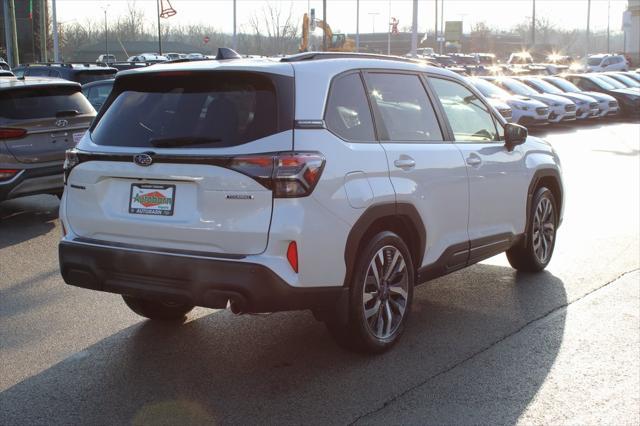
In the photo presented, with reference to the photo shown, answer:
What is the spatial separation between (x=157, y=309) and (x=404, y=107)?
2192 mm

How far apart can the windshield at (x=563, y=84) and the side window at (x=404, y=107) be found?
81.2 feet

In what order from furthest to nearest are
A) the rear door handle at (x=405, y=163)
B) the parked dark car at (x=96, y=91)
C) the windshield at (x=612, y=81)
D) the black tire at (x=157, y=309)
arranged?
the windshield at (x=612, y=81) → the parked dark car at (x=96, y=91) → the black tire at (x=157, y=309) → the rear door handle at (x=405, y=163)

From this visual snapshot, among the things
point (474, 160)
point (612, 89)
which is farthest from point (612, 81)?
point (474, 160)

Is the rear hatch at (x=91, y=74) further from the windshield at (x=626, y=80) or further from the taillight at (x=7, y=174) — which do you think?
the windshield at (x=626, y=80)

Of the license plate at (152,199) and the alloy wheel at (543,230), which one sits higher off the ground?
the license plate at (152,199)

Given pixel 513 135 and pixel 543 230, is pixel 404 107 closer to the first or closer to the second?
pixel 513 135

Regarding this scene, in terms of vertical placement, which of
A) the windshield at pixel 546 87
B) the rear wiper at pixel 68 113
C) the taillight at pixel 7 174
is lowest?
the taillight at pixel 7 174

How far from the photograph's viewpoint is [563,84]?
2939 centimetres

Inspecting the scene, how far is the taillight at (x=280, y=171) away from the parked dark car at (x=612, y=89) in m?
28.2

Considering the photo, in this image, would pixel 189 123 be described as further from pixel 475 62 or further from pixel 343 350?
pixel 475 62

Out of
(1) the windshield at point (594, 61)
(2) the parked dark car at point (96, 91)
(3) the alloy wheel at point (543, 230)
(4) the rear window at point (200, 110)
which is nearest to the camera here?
(4) the rear window at point (200, 110)

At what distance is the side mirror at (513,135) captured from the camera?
21.4 feet

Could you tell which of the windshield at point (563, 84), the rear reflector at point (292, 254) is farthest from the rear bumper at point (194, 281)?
the windshield at point (563, 84)

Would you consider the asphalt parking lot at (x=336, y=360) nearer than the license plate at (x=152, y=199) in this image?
Yes
